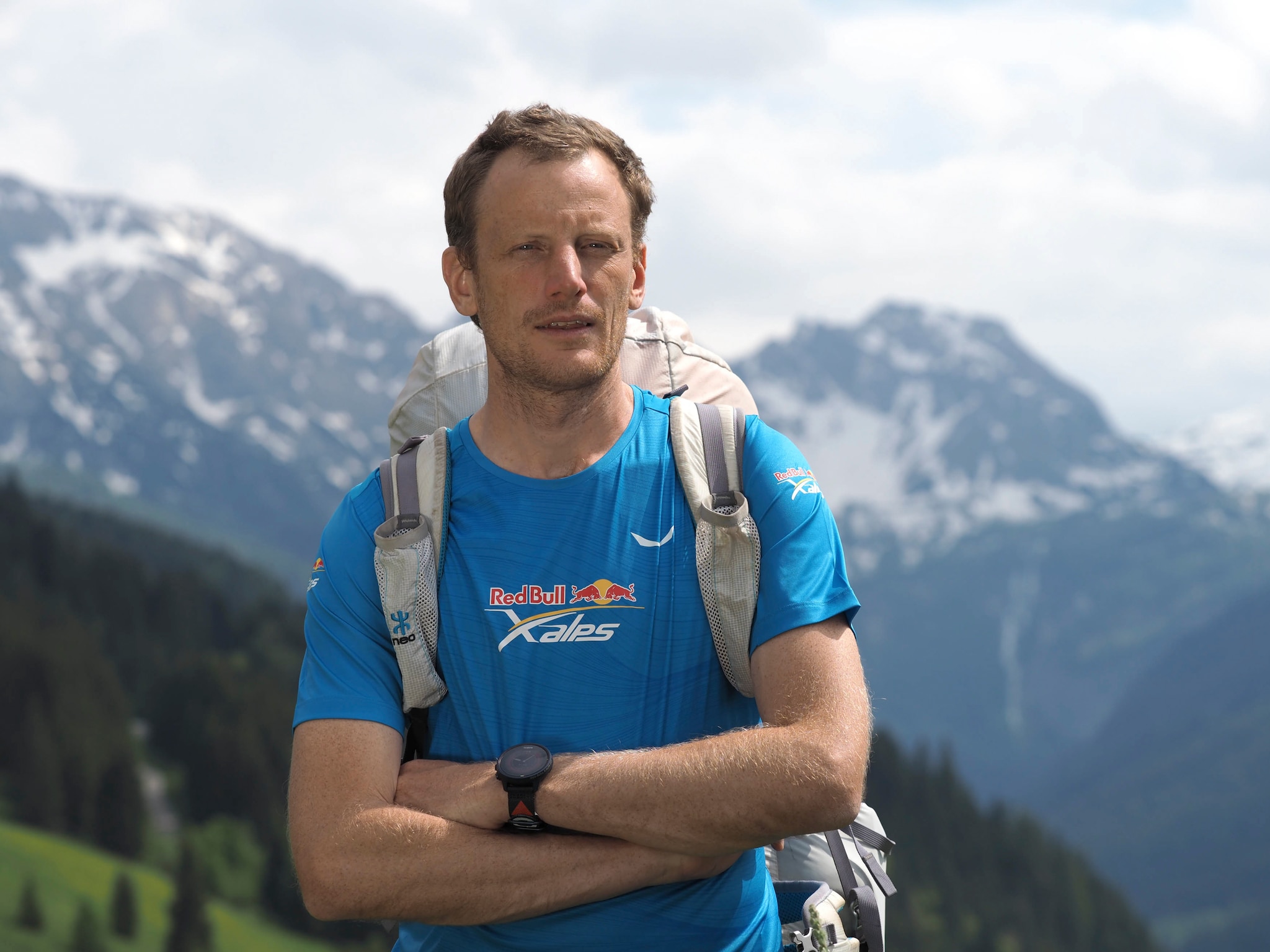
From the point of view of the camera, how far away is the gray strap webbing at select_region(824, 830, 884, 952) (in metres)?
5.86

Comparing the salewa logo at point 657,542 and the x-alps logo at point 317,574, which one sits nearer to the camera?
the salewa logo at point 657,542

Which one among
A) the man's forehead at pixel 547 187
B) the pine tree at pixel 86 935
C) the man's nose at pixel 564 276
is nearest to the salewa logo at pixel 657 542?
the man's nose at pixel 564 276

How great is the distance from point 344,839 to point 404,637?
827mm

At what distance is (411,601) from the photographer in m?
5.56

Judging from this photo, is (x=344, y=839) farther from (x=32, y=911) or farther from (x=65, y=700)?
(x=65, y=700)

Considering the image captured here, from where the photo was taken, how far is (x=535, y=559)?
5.60m

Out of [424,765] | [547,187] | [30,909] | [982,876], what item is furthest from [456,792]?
[982,876]

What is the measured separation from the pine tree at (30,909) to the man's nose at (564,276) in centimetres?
13377

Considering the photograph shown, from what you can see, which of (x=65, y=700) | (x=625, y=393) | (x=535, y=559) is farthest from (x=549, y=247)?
(x=65, y=700)

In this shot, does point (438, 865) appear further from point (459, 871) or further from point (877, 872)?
point (877, 872)

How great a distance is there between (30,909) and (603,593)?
13560 cm

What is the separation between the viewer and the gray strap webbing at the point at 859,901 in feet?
19.2

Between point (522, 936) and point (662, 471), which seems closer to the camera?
point (522, 936)

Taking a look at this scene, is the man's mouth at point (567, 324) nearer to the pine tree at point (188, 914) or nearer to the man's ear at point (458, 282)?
the man's ear at point (458, 282)
